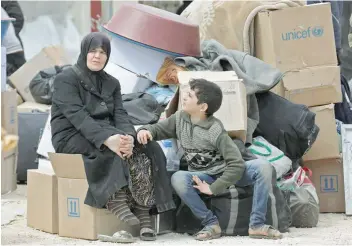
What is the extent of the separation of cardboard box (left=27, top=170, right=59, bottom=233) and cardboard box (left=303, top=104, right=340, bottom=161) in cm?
170

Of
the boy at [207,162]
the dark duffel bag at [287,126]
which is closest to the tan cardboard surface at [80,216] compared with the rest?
the boy at [207,162]

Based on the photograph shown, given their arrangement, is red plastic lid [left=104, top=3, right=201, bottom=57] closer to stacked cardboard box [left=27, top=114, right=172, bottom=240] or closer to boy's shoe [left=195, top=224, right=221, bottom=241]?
stacked cardboard box [left=27, top=114, right=172, bottom=240]

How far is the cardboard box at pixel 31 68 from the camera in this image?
8.88m

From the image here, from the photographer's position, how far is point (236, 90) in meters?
5.75

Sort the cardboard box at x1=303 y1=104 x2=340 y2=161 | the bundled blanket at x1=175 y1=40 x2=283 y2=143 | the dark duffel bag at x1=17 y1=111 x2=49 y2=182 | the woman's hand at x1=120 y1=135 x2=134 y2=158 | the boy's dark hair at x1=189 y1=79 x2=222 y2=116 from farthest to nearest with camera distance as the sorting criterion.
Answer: the dark duffel bag at x1=17 y1=111 x2=49 y2=182, the cardboard box at x1=303 y1=104 x2=340 y2=161, the bundled blanket at x1=175 y1=40 x2=283 y2=143, the boy's dark hair at x1=189 y1=79 x2=222 y2=116, the woman's hand at x1=120 y1=135 x2=134 y2=158

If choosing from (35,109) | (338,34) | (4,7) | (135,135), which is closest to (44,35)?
(4,7)

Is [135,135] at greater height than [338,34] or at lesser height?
lesser

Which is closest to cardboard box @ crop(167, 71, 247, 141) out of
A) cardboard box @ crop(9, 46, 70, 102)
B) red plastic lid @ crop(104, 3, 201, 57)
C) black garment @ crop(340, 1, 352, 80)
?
red plastic lid @ crop(104, 3, 201, 57)

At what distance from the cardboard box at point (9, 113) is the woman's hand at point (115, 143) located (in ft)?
6.69

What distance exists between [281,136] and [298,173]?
0.82ft

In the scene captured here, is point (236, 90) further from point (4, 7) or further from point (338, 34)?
point (4, 7)

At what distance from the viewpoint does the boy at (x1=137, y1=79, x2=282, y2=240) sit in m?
5.35

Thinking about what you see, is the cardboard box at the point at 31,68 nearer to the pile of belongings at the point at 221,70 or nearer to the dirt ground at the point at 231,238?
the pile of belongings at the point at 221,70

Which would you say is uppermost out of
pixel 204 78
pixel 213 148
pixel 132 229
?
pixel 204 78
